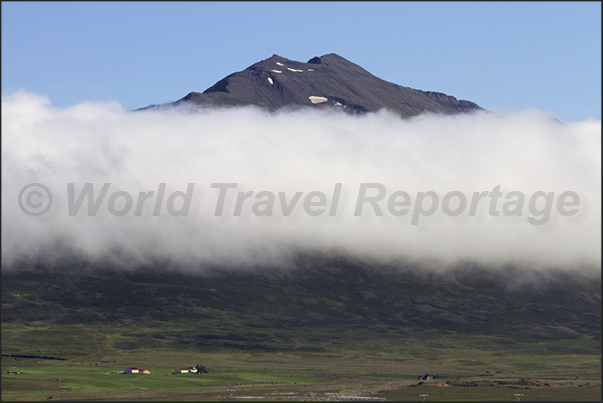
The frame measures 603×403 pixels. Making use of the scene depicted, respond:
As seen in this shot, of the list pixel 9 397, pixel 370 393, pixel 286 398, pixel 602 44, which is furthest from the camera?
pixel 370 393

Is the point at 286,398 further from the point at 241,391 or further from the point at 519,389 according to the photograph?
the point at 519,389

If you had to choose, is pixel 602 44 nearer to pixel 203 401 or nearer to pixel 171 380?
pixel 203 401

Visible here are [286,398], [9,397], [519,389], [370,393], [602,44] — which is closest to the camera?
[602,44]

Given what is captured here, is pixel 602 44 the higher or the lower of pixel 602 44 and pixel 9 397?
the higher

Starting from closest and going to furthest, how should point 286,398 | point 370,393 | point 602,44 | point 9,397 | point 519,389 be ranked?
point 602,44 → point 9,397 → point 286,398 → point 370,393 → point 519,389

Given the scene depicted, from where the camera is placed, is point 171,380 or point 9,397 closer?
point 9,397

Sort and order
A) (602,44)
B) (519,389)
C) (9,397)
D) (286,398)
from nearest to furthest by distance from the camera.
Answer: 1. (602,44)
2. (9,397)
3. (286,398)
4. (519,389)

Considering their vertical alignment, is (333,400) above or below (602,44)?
below

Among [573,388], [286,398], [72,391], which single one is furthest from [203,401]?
[573,388]

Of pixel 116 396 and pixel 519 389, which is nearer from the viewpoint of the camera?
pixel 116 396

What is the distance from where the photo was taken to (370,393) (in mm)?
177125

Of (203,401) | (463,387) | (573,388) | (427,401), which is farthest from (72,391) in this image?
(573,388)

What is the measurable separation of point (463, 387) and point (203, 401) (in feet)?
260

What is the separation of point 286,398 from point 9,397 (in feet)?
188
